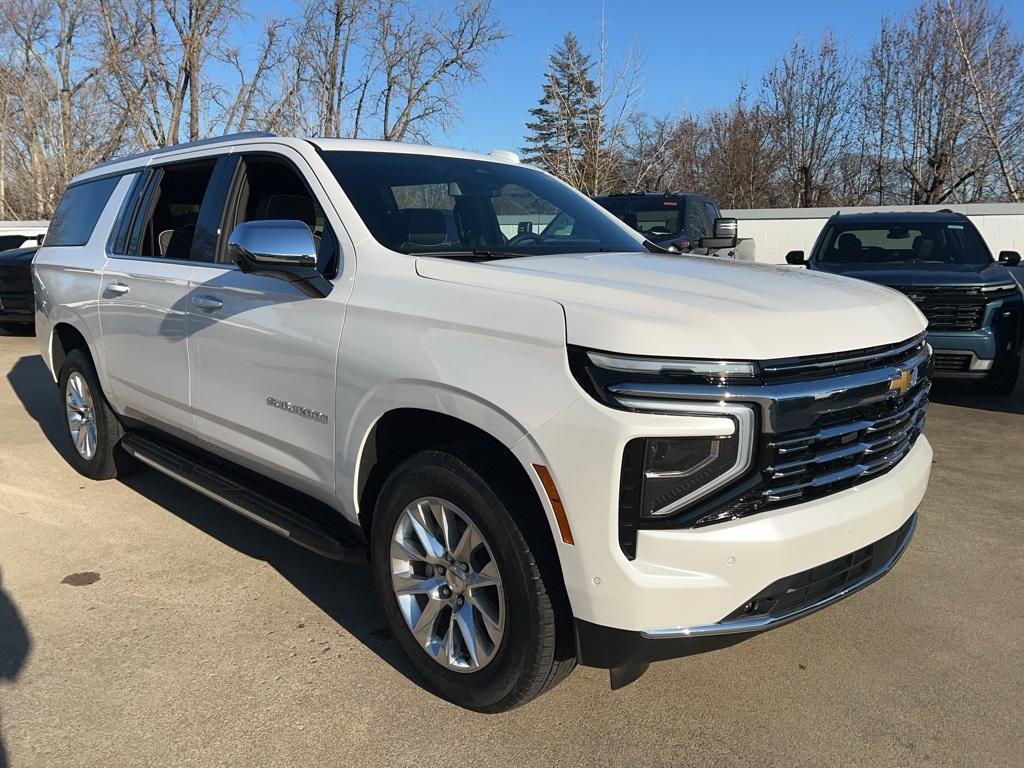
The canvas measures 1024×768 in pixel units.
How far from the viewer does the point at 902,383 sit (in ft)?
8.64

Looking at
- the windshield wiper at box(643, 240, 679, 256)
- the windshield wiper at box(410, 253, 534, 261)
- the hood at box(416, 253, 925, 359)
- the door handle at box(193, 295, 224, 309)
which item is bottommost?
the door handle at box(193, 295, 224, 309)

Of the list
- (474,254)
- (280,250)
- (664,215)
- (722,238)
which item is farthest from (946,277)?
(280,250)

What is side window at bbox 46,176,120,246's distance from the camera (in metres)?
5.06

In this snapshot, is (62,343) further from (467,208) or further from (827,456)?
(827,456)

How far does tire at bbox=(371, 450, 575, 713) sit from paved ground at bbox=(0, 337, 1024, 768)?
183 millimetres

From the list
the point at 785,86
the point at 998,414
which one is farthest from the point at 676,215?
the point at 785,86

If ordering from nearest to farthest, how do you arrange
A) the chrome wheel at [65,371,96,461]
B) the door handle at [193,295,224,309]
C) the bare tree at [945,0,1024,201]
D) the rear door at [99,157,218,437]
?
1. the door handle at [193,295,224,309]
2. the rear door at [99,157,218,437]
3. the chrome wheel at [65,371,96,461]
4. the bare tree at [945,0,1024,201]

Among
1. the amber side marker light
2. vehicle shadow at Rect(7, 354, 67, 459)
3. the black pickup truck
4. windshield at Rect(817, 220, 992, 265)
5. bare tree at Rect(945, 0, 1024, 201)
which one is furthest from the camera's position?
bare tree at Rect(945, 0, 1024, 201)

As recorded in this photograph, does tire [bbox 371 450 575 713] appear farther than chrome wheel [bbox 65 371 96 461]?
No

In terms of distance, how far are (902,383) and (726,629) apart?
1.02 m

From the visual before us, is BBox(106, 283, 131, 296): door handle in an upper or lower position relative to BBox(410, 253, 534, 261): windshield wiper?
lower

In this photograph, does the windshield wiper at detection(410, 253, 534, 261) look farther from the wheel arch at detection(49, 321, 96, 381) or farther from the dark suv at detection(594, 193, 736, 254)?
the dark suv at detection(594, 193, 736, 254)

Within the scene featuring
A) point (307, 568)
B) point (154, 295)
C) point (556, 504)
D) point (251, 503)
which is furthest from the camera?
point (154, 295)

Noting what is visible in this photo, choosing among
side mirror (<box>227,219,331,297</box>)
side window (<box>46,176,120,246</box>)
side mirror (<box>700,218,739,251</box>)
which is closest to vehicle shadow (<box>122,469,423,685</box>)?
side mirror (<box>227,219,331,297</box>)
